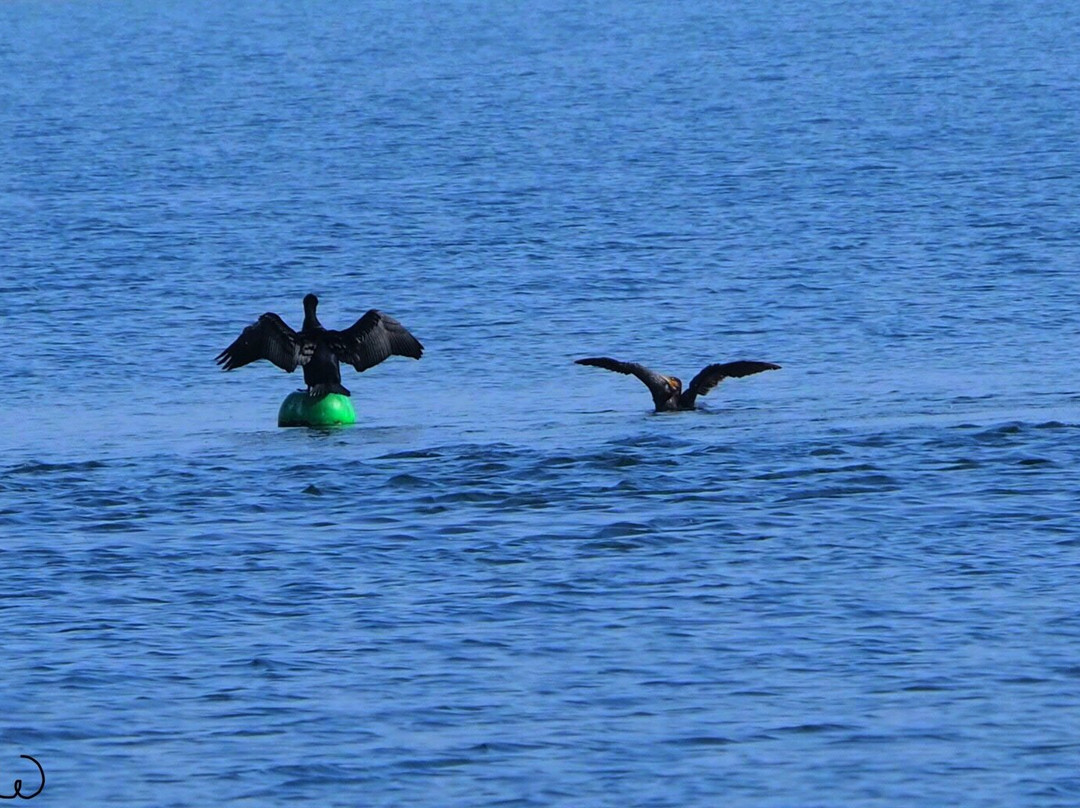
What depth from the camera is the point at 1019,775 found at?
43.4 ft

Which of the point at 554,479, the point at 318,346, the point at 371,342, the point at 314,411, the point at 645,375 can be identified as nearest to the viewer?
the point at 554,479

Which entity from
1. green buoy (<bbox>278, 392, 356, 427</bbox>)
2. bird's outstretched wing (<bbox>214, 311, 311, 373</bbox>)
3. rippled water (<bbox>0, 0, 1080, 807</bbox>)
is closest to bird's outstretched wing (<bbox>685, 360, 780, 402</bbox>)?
rippled water (<bbox>0, 0, 1080, 807</bbox>)

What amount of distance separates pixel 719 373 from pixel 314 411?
4.33 m

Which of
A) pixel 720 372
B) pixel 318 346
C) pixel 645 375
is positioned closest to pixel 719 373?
pixel 720 372

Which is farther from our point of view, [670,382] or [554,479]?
[670,382]

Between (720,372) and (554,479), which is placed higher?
(720,372)

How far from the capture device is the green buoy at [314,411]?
81.5 ft

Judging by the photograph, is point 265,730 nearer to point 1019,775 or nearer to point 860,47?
point 1019,775

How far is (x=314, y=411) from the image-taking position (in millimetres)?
24859

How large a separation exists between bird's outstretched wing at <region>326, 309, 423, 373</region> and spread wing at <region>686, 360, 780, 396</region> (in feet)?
9.83

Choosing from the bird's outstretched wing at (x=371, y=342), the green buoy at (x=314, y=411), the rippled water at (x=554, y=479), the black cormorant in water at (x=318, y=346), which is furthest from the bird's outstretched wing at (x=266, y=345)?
the rippled water at (x=554, y=479)

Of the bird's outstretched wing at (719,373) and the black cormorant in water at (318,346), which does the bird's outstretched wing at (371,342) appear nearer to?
the black cormorant in water at (318,346)

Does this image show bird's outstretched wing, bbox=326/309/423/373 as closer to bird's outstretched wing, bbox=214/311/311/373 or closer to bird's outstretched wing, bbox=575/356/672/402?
bird's outstretched wing, bbox=214/311/311/373

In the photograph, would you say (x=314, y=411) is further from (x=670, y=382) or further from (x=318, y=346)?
(x=670, y=382)
